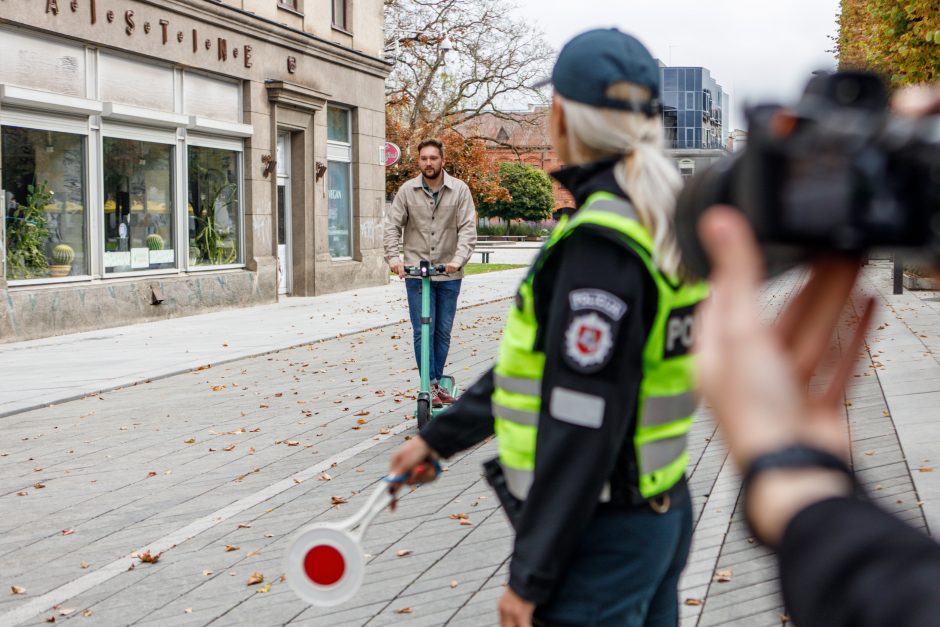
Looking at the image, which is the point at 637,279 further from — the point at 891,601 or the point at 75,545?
the point at 75,545

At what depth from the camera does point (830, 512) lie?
0.94 m

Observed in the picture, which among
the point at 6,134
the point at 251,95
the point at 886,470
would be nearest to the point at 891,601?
the point at 886,470

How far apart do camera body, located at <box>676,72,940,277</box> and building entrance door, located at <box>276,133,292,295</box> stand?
74.6 ft

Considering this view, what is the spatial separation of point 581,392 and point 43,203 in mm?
15375

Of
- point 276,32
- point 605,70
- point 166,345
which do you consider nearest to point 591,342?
point 605,70

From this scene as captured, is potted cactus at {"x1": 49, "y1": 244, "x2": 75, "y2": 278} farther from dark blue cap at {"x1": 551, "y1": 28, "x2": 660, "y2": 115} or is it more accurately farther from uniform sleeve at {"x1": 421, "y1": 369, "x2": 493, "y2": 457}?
dark blue cap at {"x1": 551, "y1": 28, "x2": 660, "y2": 115}

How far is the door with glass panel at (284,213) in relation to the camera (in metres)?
23.4

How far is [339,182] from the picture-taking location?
84.1 ft

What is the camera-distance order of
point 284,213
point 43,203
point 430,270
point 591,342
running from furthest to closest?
point 284,213, point 43,203, point 430,270, point 591,342

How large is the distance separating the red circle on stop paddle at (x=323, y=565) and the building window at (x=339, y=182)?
74.7ft

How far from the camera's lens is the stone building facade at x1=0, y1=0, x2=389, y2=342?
15.7m

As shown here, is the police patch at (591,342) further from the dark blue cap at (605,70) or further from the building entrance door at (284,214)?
the building entrance door at (284,214)

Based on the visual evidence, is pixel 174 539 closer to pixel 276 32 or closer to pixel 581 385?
pixel 581 385

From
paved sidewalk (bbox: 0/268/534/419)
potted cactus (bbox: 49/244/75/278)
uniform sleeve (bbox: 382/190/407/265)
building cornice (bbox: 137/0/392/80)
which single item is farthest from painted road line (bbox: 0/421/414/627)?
building cornice (bbox: 137/0/392/80)
